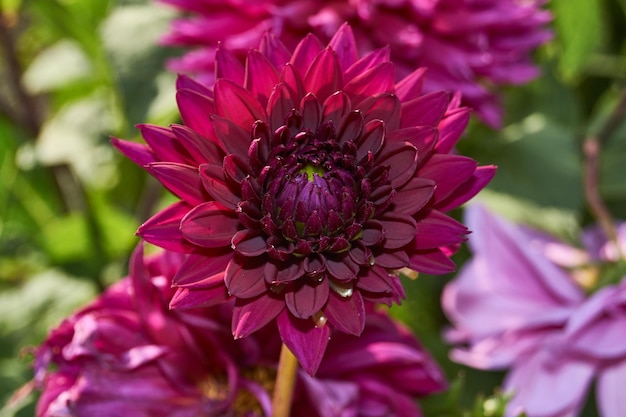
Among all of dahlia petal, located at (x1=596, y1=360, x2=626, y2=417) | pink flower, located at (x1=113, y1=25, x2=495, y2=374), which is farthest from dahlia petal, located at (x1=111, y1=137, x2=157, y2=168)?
dahlia petal, located at (x1=596, y1=360, x2=626, y2=417)

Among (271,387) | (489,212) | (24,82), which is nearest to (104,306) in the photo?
(271,387)

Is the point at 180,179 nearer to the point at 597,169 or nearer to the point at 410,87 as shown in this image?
the point at 410,87

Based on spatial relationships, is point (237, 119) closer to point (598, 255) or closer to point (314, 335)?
point (314, 335)

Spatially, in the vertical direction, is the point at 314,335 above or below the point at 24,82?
above

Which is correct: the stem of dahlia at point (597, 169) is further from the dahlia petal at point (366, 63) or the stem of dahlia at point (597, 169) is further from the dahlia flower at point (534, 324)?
the dahlia petal at point (366, 63)

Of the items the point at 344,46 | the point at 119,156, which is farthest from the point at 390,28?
the point at 119,156

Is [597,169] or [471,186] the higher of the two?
[471,186]
